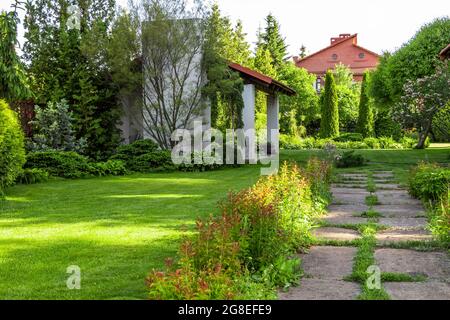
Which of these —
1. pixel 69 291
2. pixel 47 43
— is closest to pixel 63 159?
pixel 47 43

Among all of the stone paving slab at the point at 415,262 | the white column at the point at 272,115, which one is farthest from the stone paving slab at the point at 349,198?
the white column at the point at 272,115

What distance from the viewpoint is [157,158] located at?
16547 mm

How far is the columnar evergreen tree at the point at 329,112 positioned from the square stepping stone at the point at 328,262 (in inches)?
1257

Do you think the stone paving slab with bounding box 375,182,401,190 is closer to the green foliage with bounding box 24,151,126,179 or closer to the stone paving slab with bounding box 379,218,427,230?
the stone paving slab with bounding box 379,218,427,230

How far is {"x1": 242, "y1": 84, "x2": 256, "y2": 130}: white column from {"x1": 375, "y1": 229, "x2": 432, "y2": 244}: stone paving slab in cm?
1288

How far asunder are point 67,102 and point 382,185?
1042 cm

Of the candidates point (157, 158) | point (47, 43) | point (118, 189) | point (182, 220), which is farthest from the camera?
point (47, 43)

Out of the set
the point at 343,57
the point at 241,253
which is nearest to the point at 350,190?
the point at 241,253

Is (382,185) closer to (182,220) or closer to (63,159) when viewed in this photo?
(182,220)

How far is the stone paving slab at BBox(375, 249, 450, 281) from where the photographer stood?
490 cm

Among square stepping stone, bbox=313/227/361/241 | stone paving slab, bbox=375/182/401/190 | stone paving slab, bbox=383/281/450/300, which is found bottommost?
stone paving slab, bbox=383/281/450/300

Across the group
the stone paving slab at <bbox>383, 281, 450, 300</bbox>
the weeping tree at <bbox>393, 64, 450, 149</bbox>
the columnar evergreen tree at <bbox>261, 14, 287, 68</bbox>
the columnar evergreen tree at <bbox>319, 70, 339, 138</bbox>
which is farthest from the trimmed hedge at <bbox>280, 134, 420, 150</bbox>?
the stone paving slab at <bbox>383, 281, 450, 300</bbox>

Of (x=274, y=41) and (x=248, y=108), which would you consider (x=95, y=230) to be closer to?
(x=248, y=108)

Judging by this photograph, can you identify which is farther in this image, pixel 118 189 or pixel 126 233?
pixel 118 189
